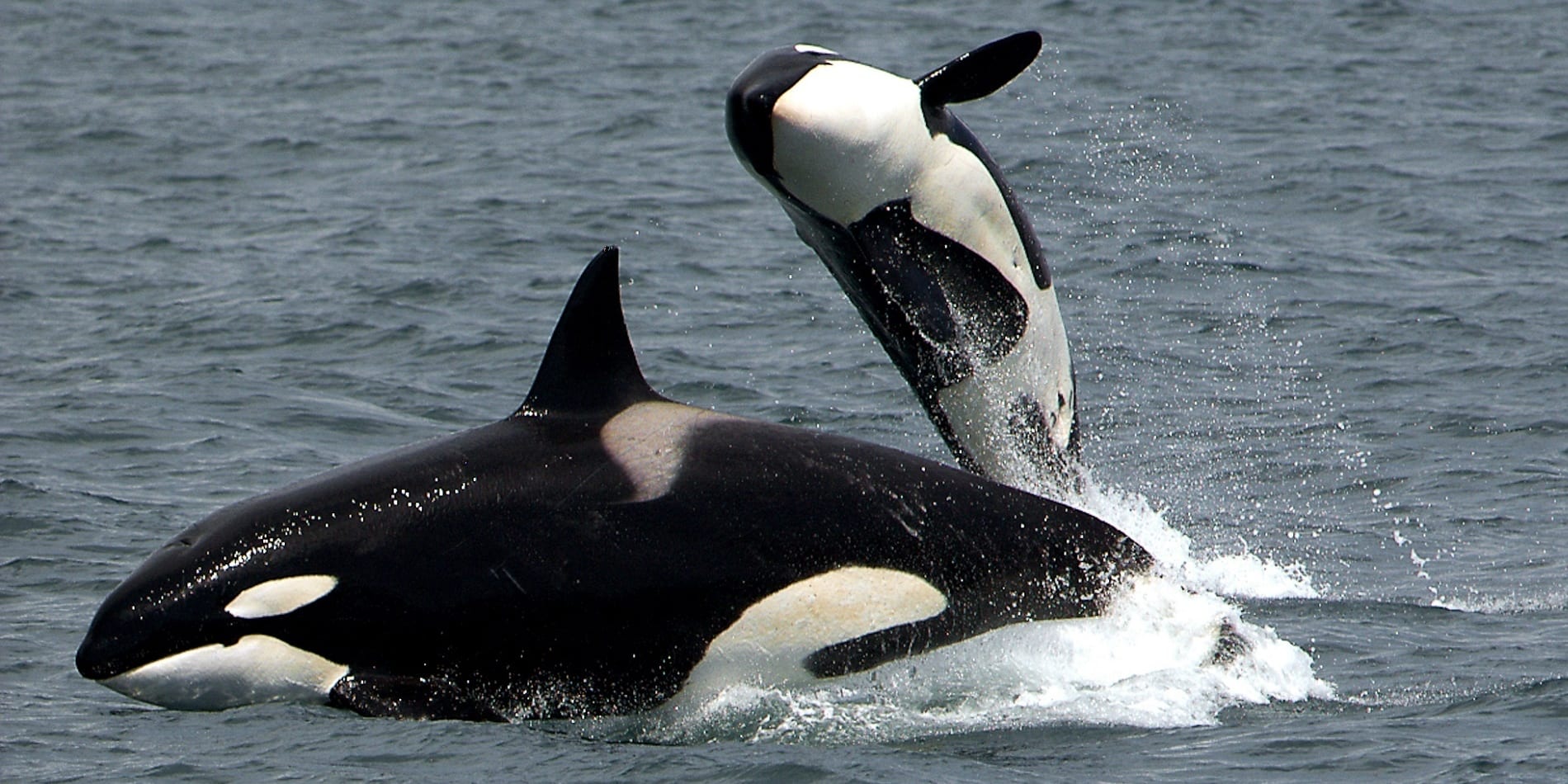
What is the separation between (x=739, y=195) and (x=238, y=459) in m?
11.4

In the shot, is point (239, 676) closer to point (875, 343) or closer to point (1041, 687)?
point (1041, 687)

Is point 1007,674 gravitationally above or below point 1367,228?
above

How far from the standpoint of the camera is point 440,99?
3156 centimetres

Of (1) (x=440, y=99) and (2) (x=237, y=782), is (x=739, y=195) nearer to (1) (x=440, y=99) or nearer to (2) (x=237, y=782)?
(1) (x=440, y=99)

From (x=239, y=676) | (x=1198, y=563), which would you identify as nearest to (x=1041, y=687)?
(x=1198, y=563)

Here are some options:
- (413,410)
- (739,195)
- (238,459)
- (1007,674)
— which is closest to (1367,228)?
(739,195)

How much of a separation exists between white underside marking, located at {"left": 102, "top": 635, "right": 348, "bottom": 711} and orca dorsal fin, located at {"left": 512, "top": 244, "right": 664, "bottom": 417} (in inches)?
53.2

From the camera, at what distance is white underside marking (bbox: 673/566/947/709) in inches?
346

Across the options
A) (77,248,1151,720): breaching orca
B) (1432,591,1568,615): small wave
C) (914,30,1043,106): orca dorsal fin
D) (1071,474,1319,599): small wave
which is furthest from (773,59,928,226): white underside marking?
(1432,591,1568,615): small wave

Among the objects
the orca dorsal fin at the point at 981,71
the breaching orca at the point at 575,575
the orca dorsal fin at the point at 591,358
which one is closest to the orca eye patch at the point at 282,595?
the breaching orca at the point at 575,575

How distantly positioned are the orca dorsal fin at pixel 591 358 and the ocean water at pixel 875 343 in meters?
1.34

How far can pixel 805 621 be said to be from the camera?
8.81m

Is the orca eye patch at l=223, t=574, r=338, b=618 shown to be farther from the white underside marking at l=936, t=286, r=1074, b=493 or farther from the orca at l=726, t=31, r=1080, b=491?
the white underside marking at l=936, t=286, r=1074, b=493

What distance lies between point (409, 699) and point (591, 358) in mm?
1576
